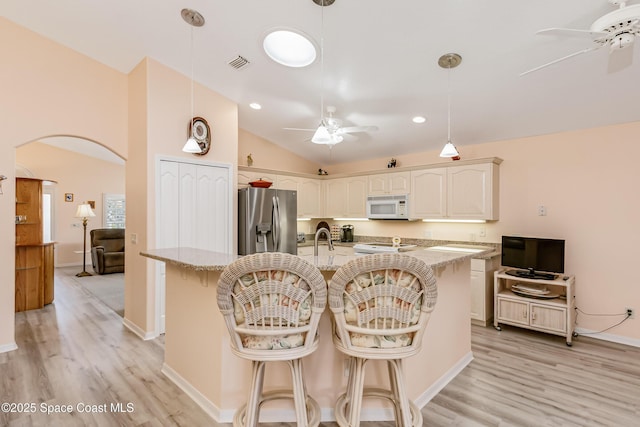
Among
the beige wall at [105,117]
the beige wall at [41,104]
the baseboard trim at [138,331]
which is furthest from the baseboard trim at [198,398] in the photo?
the beige wall at [41,104]

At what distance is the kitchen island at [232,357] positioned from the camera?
2.02m

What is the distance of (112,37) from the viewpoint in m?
3.22

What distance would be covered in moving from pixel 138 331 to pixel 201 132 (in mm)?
2464

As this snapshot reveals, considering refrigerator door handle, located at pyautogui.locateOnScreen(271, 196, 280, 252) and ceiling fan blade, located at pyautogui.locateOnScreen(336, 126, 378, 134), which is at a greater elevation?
ceiling fan blade, located at pyautogui.locateOnScreen(336, 126, 378, 134)

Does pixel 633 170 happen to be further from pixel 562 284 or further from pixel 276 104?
pixel 276 104

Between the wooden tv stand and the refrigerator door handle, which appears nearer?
the wooden tv stand

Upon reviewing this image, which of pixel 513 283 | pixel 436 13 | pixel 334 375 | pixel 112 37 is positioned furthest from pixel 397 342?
pixel 112 37

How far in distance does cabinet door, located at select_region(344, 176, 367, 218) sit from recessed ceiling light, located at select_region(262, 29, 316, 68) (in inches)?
101

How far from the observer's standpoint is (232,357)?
2023mm

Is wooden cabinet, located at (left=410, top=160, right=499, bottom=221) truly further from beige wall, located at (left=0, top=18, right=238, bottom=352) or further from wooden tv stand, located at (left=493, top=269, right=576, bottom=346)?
beige wall, located at (left=0, top=18, right=238, bottom=352)

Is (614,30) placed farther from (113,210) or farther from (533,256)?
(113,210)

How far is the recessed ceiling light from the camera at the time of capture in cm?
296

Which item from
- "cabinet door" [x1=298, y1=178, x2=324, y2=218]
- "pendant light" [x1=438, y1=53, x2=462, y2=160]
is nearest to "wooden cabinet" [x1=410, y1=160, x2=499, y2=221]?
"pendant light" [x1=438, y1=53, x2=462, y2=160]

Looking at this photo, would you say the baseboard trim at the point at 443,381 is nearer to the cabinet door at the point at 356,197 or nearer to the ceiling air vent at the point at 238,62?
the cabinet door at the point at 356,197
